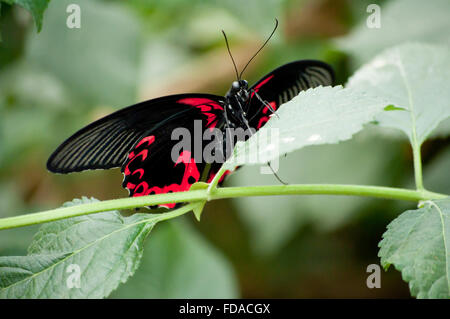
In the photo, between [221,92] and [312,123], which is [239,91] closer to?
[312,123]

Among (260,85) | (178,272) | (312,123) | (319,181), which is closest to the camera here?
(312,123)

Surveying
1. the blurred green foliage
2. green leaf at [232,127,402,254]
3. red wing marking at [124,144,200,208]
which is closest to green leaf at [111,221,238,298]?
the blurred green foliage

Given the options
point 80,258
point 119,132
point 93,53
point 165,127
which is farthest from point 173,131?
point 93,53

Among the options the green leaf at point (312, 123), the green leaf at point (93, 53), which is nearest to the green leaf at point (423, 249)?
the green leaf at point (312, 123)

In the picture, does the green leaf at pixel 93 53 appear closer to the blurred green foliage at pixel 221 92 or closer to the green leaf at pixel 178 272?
the blurred green foliage at pixel 221 92

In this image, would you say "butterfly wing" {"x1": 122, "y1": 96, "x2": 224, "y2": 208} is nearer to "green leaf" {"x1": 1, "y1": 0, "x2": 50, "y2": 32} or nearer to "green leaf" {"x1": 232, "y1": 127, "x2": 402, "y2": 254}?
"green leaf" {"x1": 1, "y1": 0, "x2": 50, "y2": 32}
